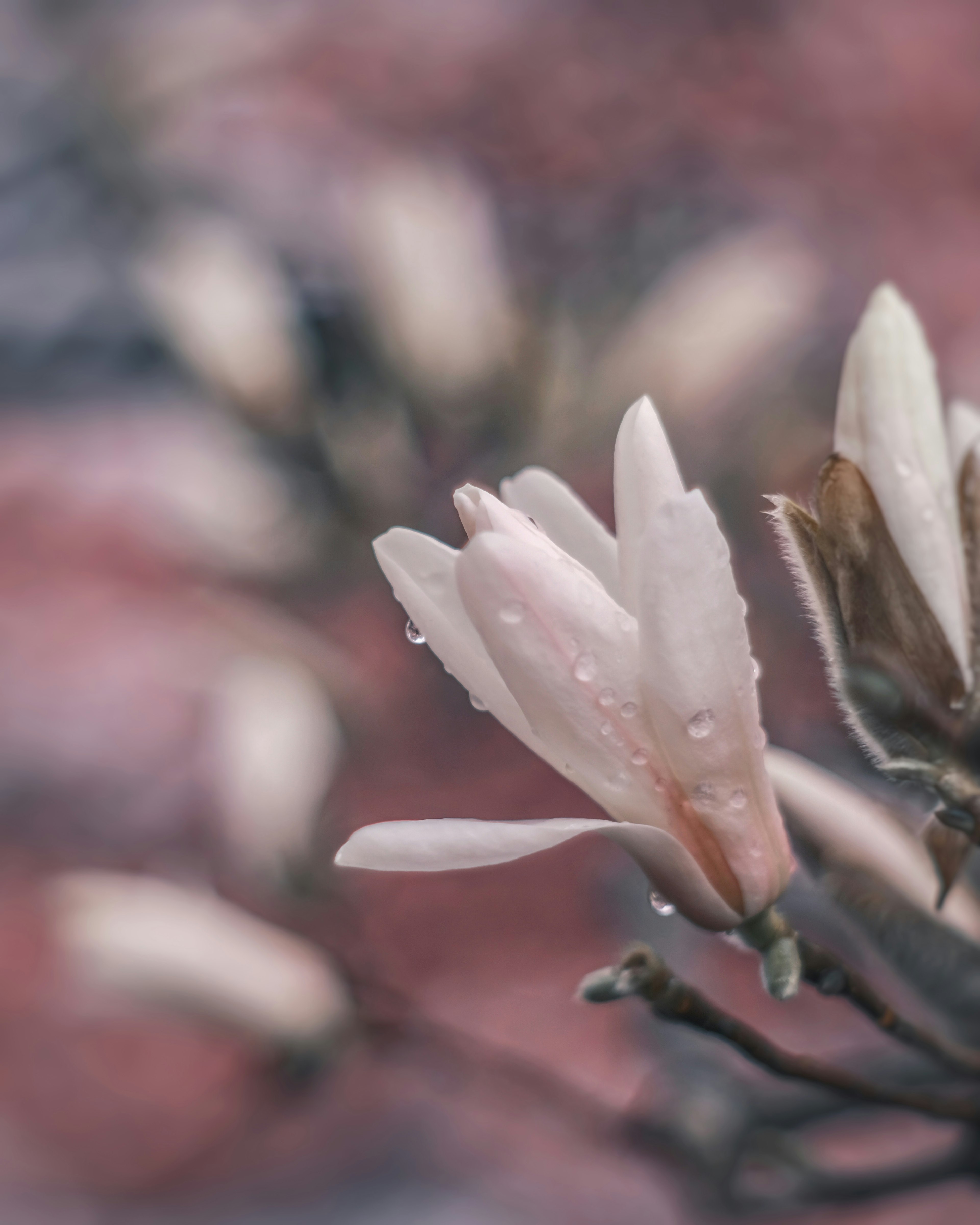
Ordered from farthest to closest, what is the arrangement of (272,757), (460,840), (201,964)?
(272,757), (201,964), (460,840)

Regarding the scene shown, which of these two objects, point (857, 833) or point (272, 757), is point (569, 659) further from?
point (272, 757)

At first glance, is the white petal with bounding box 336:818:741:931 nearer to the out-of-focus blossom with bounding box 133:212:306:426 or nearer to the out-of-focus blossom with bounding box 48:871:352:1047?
the out-of-focus blossom with bounding box 48:871:352:1047

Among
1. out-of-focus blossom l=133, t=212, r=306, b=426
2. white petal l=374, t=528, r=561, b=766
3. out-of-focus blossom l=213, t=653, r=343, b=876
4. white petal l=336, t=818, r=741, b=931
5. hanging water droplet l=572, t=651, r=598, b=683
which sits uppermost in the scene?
out-of-focus blossom l=133, t=212, r=306, b=426

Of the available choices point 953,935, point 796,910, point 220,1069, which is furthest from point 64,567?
point 953,935

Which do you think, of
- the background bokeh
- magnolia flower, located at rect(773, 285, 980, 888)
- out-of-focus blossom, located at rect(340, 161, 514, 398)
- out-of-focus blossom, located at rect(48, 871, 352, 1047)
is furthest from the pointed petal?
out-of-focus blossom, located at rect(340, 161, 514, 398)

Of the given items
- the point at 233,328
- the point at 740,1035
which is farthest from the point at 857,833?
the point at 233,328
